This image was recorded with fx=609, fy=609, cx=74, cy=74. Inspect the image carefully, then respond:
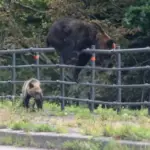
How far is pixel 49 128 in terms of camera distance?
10.7 meters

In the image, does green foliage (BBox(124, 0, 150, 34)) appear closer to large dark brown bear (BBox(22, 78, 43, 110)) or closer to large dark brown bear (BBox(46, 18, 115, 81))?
large dark brown bear (BBox(46, 18, 115, 81))

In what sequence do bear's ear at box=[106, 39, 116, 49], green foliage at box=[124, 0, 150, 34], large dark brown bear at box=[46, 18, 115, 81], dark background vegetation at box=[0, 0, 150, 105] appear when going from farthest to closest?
dark background vegetation at box=[0, 0, 150, 105] < green foliage at box=[124, 0, 150, 34] < bear's ear at box=[106, 39, 116, 49] < large dark brown bear at box=[46, 18, 115, 81]

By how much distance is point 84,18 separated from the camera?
2372cm

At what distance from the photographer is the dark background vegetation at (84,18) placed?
2258cm

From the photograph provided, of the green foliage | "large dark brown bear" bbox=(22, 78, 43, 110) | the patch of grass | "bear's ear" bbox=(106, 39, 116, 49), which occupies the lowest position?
the patch of grass

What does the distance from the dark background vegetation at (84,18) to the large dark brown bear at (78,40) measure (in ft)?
20.5

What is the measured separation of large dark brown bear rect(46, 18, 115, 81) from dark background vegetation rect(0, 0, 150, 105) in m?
6.25

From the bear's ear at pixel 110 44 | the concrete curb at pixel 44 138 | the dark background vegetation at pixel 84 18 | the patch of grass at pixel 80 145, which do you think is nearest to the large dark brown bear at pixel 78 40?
the bear's ear at pixel 110 44

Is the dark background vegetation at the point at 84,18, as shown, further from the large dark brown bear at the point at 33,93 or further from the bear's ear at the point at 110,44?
the large dark brown bear at the point at 33,93

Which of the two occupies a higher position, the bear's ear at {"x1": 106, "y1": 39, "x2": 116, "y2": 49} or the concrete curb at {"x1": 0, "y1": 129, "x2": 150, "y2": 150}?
the bear's ear at {"x1": 106, "y1": 39, "x2": 116, "y2": 49}

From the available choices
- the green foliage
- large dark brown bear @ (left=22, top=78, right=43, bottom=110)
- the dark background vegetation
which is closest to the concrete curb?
large dark brown bear @ (left=22, top=78, right=43, bottom=110)

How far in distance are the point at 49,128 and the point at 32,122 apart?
0.85 metres

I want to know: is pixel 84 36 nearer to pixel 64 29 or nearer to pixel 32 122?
pixel 64 29

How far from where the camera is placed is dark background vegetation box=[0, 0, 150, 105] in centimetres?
2258
